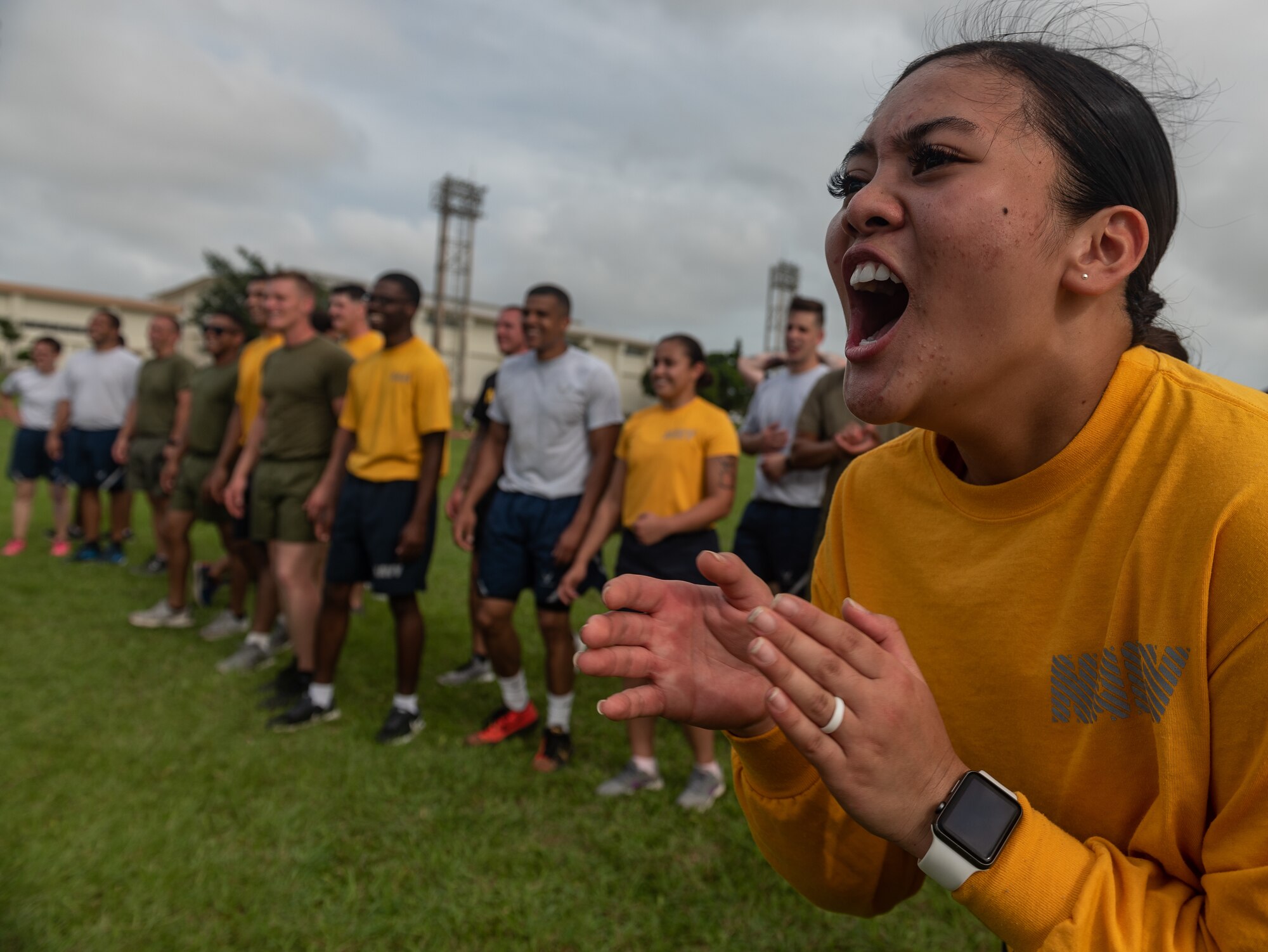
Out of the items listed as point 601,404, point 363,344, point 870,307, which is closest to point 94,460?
point 363,344

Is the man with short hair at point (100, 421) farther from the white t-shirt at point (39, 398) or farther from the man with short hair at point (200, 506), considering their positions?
the man with short hair at point (200, 506)

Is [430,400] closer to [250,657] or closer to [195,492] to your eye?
[250,657]

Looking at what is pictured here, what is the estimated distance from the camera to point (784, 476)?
505 centimetres

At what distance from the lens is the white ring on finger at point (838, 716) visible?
39.1 inches

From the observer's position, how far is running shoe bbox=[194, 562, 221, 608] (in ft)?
23.9

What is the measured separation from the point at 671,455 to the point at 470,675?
7.95 ft

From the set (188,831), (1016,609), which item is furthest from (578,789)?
(1016,609)

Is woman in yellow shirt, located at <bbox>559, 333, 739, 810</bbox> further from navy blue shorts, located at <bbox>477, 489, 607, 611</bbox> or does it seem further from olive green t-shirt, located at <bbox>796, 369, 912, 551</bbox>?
olive green t-shirt, located at <bbox>796, 369, 912, 551</bbox>

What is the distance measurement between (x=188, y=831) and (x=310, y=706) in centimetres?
131

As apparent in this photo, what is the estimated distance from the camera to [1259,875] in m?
0.94

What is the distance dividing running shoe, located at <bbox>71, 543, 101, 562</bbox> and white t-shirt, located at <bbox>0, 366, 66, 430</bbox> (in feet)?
5.35

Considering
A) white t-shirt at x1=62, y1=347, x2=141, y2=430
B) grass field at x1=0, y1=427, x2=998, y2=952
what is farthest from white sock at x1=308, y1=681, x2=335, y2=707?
white t-shirt at x1=62, y1=347, x2=141, y2=430

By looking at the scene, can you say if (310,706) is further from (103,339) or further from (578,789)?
(103,339)

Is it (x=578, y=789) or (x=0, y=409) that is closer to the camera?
(x=578, y=789)
